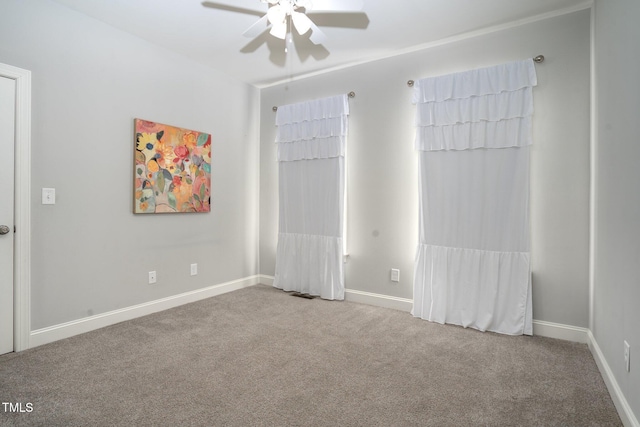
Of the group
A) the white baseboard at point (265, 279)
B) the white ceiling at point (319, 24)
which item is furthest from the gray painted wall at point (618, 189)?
the white baseboard at point (265, 279)

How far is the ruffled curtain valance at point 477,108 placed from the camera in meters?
2.91

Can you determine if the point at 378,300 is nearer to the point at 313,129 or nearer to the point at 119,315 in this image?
the point at 313,129

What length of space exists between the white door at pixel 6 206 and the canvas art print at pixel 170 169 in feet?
2.98

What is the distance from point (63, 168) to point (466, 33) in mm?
3602

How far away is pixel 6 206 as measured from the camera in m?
2.48

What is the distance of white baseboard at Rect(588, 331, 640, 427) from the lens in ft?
5.51

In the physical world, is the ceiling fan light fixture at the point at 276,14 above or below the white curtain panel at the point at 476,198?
above

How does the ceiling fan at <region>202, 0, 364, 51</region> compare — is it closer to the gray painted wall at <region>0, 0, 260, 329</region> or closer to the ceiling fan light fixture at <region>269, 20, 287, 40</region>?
the ceiling fan light fixture at <region>269, 20, 287, 40</region>

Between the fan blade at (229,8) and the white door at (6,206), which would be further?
the fan blade at (229,8)

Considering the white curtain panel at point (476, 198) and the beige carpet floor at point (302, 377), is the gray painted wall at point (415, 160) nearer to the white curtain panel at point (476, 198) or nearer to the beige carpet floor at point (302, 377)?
the white curtain panel at point (476, 198)

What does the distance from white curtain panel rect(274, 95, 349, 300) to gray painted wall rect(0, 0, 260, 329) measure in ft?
2.52

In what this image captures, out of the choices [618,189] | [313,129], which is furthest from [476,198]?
[313,129]

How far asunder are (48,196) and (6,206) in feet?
0.86

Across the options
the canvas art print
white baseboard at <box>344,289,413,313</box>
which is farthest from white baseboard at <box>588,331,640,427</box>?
the canvas art print
